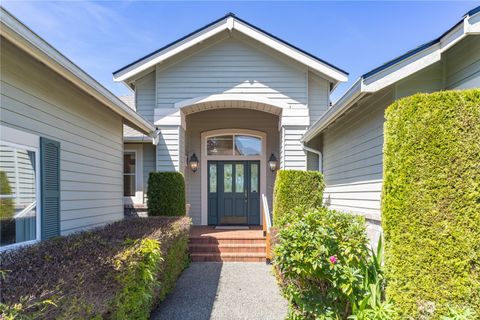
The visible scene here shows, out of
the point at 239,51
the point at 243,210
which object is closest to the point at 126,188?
the point at 243,210

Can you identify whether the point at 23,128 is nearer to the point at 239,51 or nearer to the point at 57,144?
the point at 57,144

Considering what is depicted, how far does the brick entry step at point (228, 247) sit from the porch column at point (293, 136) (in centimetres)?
198

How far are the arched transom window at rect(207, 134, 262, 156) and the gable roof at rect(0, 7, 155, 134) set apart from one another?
4.77m

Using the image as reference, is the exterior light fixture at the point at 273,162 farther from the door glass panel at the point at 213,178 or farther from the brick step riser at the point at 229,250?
the brick step riser at the point at 229,250

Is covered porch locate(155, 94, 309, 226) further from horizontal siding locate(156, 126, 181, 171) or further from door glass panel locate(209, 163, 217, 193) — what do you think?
horizontal siding locate(156, 126, 181, 171)

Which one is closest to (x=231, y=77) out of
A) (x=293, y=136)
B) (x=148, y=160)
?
(x=293, y=136)

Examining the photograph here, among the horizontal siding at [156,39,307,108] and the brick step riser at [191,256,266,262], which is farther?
the horizontal siding at [156,39,307,108]

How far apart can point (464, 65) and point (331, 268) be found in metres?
2.88

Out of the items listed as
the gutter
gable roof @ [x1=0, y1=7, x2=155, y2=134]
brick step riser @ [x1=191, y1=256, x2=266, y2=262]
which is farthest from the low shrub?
gable roof @ [x1=0, y1=7, x2=155, y2=134]

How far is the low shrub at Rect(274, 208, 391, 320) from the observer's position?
3061 mm

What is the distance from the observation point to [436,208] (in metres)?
2.86

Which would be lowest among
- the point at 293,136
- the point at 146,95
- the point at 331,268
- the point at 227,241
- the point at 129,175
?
the point at 227,241

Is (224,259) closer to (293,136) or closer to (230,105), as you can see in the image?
(293,136)

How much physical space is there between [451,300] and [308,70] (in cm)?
597
